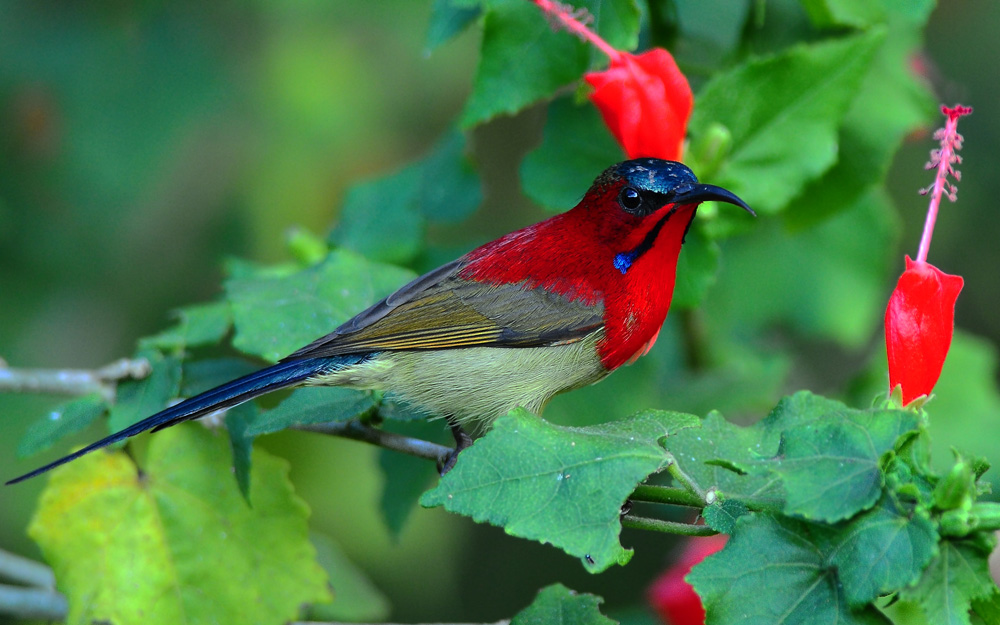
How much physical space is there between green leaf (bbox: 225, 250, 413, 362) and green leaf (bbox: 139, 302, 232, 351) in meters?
0.17

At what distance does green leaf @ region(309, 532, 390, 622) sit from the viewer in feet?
10.8

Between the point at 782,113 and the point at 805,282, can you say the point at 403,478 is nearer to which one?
the point at 782,113

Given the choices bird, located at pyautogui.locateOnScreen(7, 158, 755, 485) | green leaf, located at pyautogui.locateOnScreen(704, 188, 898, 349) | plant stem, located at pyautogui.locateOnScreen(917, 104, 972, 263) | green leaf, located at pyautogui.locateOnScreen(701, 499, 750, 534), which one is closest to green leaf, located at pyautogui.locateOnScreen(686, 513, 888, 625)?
green leaf, located at pyautogui.locateOnScreen(701, 499, 750, 534)

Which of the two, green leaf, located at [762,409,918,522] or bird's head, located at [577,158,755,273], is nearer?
green leaf, located at [762,409,918,522]

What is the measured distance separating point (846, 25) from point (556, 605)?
79.2 inches

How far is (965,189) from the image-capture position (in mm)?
4918

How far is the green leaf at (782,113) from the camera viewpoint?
2852 mm

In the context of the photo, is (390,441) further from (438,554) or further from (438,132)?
(438,132)

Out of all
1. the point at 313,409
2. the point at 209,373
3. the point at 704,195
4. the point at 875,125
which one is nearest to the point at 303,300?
the point at 209,373

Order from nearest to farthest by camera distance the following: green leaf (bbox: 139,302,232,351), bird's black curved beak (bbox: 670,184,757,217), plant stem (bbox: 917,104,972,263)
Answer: plant stem (bbox: 917,104,972,263), bird's black curved beak (bbox: 670,184,757,217), green leaf (bbox: 139,302,232,351)

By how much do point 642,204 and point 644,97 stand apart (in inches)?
10.9

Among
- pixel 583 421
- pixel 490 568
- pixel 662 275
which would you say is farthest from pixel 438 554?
pixel 662 275

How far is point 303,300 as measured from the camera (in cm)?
284

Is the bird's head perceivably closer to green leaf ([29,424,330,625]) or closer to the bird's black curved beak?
the bird's black curved beak
